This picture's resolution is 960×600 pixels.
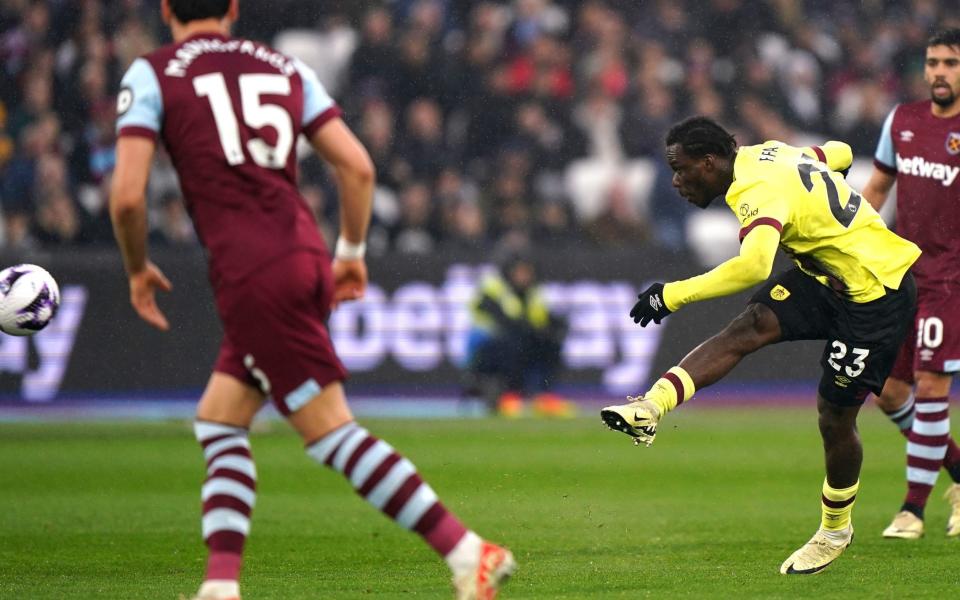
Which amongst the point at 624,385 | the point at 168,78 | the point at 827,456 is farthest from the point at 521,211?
the point at 168,78

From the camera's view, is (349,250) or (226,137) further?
(349,250)

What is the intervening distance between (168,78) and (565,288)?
12.8 m

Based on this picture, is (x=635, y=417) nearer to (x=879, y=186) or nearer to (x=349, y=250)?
(x=349, y=250)

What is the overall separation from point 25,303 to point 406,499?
2.23 meters

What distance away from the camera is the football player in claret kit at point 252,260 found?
497 centimetres

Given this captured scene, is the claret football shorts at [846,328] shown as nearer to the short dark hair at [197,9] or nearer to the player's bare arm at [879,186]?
the player's bare arm at [879,186]

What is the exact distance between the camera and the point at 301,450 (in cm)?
1351

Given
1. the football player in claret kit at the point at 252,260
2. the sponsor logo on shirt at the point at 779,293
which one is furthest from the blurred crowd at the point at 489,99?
the football player in claret kit at the point at 252,260

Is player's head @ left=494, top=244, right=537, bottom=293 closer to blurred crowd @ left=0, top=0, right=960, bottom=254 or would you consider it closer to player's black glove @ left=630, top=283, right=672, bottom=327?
blurred crowd @ left=0, top=0, right=960, bottom=254

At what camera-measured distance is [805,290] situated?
707cm

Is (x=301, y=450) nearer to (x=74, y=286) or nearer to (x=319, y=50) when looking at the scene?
(x=74, y=286)

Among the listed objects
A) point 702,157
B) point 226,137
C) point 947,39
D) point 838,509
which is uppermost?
point 226,137

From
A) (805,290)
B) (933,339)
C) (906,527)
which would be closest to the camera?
(805,290)

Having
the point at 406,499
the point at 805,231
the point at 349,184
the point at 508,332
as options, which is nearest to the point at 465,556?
the point at 406,499
